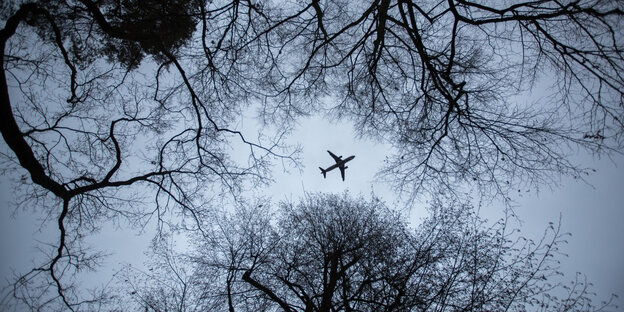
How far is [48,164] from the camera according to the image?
250 inches

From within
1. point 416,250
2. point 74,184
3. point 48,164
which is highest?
point 48,164

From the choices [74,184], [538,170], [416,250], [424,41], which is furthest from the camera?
[416,250]

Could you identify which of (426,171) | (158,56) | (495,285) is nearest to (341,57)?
(426,171)

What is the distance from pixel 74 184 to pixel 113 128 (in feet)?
5.77

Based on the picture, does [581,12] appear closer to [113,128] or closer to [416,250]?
[416,250]

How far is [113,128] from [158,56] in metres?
2.24

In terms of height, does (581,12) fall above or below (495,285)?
above

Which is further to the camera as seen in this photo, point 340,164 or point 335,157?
point 335,157

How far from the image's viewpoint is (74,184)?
6336mm

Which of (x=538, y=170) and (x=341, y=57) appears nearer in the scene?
(x=538, y=170)

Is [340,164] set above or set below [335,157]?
below

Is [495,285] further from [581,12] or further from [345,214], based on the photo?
[581,12]

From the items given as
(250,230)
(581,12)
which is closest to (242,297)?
(250,230)

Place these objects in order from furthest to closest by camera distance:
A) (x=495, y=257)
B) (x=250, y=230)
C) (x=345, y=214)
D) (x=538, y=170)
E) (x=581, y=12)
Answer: (x=345, y=214), (x=250, y=230), (x=495, y=257), (x=538, y=170), (x=581, y=12)
